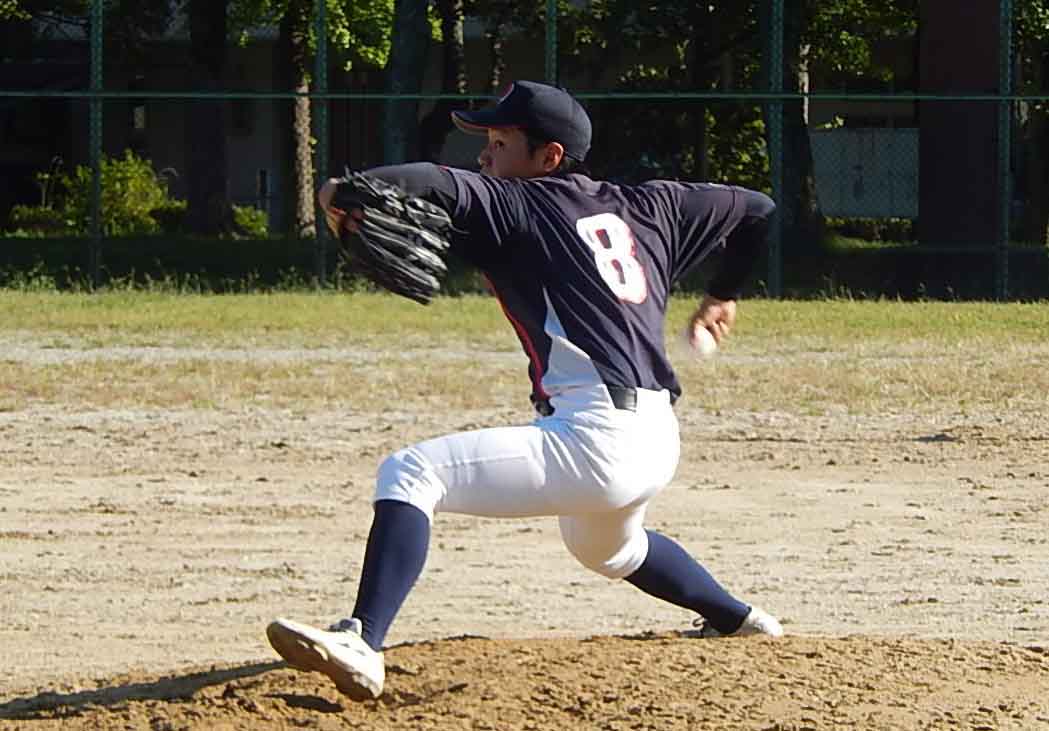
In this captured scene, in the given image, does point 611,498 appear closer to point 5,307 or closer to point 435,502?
point 435,502

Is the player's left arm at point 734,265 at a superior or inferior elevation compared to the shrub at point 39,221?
superior

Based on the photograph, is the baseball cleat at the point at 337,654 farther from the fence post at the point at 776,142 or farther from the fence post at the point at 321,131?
the fence post at the point at 321,131

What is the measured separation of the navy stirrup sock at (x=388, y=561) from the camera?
454 centimetres

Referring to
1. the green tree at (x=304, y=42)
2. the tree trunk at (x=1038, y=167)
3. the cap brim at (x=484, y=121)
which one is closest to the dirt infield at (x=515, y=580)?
the cap brim at (x=484, y=121)

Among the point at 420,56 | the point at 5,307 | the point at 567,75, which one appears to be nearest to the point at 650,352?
the point at 5,307

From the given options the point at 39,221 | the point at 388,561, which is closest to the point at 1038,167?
the point at 39,221

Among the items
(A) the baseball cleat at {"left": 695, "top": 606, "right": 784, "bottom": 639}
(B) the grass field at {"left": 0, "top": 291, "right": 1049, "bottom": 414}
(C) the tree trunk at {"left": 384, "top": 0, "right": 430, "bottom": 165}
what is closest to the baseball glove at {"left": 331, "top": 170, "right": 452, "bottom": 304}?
(A) the baseball cleat at {"left": 695, "top": 606, "right": 784, "bottom": 639}

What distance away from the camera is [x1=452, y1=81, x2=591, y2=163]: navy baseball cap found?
4.70 m

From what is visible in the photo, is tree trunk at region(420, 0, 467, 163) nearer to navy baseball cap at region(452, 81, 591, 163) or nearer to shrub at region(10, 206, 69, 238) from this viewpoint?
shrub at region(10, 206, 69, 238)

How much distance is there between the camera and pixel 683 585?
5410 mm

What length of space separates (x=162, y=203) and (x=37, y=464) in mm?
24282

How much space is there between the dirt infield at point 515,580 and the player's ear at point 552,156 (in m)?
1.28

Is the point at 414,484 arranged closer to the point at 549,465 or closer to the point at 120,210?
the point at 549,465

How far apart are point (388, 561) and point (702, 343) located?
110cm
